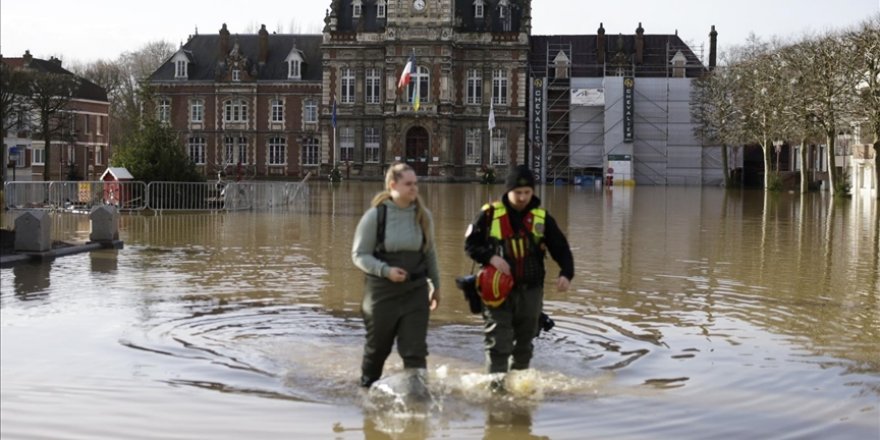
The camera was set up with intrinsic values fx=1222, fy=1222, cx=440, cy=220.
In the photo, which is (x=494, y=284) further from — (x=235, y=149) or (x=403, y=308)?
(x=235, y=149)

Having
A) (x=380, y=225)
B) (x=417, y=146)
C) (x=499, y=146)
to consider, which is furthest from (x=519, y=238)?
(x=417, y=146)

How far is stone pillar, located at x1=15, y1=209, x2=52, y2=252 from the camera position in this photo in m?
19.0

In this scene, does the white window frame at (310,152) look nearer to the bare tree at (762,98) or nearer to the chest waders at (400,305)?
the bare tree at (762,98)

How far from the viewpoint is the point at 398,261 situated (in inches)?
348

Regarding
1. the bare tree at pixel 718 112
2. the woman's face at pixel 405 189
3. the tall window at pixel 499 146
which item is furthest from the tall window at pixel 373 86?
the woman's face at pixel 405 189

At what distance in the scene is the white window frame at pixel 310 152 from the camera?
9175 centimetres

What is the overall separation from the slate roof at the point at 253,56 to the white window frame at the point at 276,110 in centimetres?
168

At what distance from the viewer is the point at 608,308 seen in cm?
1479

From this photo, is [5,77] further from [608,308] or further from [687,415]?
[687,415]

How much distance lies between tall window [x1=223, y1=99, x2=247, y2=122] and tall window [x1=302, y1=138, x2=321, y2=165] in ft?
17.1

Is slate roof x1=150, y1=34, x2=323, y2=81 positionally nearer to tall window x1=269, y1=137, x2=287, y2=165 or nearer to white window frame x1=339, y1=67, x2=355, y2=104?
white window frame x1=339, y1=67, x2=355, y2=104

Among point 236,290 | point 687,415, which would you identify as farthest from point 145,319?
point 687,415

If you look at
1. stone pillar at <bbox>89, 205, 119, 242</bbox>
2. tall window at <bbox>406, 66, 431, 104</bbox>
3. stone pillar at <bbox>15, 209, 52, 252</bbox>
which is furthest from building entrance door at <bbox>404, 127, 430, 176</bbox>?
stone pillar at <bbox>15, 209, 52, 252</bbox>

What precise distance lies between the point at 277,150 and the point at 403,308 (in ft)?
277
